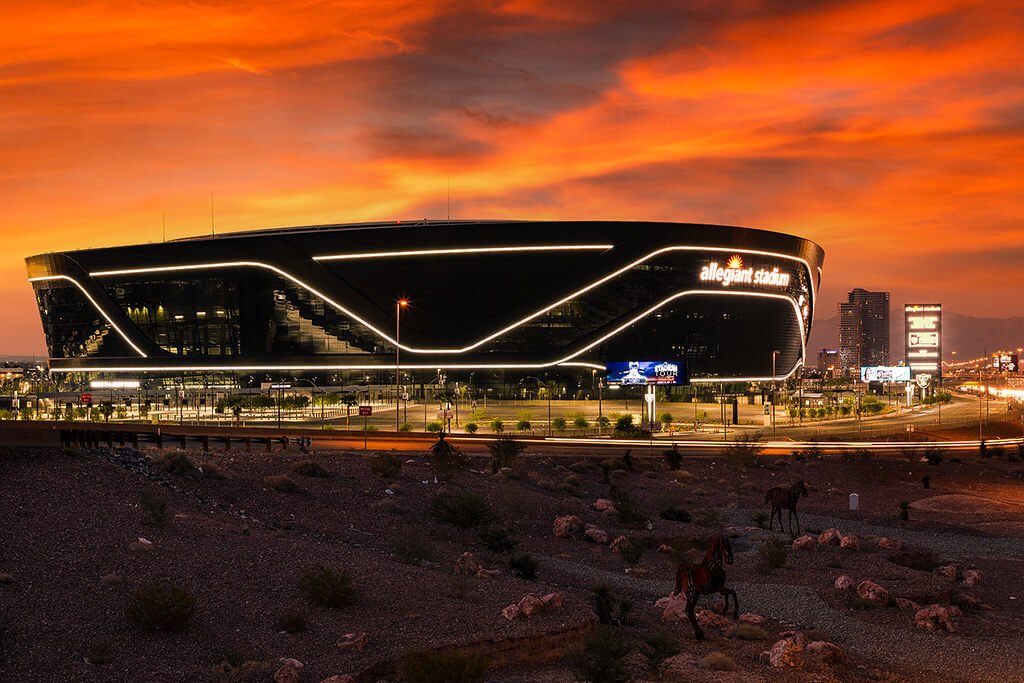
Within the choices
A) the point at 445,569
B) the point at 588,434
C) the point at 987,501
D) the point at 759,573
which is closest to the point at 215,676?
the point at 445,569

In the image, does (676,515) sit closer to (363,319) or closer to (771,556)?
(771,556)

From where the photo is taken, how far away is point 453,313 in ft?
434

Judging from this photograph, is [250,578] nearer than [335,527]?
Yes

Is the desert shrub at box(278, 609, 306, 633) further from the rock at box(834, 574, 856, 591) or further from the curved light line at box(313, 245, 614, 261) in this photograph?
the curved light line at box(313, 245, 614, 261)

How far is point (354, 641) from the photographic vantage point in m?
18.6

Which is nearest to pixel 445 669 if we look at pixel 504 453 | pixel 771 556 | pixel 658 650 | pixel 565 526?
pixel 658 650

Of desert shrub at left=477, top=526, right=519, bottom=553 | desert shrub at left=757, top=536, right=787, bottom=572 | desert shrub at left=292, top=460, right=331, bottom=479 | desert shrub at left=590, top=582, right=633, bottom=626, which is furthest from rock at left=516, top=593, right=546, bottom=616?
desert shrub at left=292, top=460, right=331, bottom=479

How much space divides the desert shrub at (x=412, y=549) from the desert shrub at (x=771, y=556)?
9897 mm

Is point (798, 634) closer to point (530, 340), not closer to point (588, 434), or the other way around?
point (588, 434)

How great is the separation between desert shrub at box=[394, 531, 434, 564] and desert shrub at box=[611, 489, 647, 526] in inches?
377

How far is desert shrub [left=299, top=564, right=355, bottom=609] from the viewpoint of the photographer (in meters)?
20.4

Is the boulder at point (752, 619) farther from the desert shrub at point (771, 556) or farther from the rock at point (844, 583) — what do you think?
the desert shrub at point (771, 556)

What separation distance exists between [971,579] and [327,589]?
1800cm

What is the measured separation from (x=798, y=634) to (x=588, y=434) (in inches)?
2054
